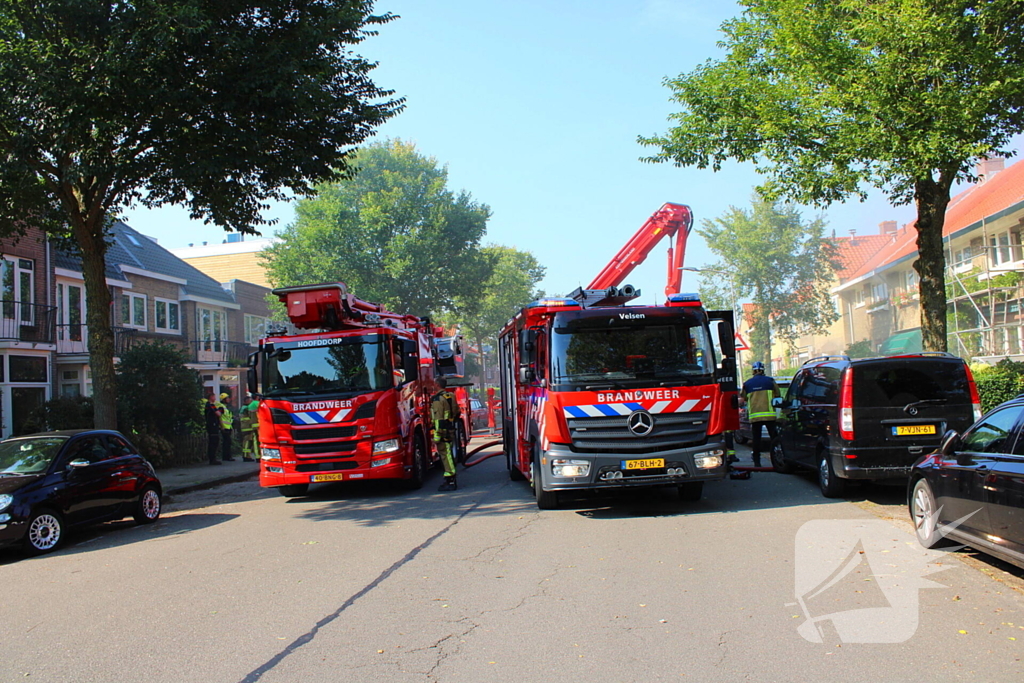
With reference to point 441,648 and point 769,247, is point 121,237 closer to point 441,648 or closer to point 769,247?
point 441,648

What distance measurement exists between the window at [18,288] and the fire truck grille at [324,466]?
14.8m

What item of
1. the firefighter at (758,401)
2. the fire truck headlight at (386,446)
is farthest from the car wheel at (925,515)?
the fire truck headlight at (386,446)

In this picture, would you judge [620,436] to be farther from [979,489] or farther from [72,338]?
[72,338]

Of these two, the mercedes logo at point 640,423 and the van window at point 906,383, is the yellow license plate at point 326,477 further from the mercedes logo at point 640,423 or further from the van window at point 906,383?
the van window at point 906,383

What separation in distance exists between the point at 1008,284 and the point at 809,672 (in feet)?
87.8

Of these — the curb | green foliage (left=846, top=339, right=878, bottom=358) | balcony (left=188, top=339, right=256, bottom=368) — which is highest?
balcony (left=188, top=339, right=256, bottom=368)

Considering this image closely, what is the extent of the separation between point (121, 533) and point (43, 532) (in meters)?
1.48

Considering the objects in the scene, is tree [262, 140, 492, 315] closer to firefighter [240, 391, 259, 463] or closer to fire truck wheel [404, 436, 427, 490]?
firefighter [240, 391, 259, 463]

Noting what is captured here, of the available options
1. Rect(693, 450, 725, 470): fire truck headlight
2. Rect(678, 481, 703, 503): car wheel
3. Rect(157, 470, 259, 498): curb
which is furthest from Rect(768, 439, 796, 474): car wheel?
Rect(157, 470, 259, 498): curb

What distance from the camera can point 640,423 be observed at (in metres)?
9.88

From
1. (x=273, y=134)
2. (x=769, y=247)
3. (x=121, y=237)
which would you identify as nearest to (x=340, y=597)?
(x=273, y=134)

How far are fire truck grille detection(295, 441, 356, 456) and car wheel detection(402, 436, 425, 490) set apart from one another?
1.49 meters

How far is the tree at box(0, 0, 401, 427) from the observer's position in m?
11.9

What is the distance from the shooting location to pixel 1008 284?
88.3ft
